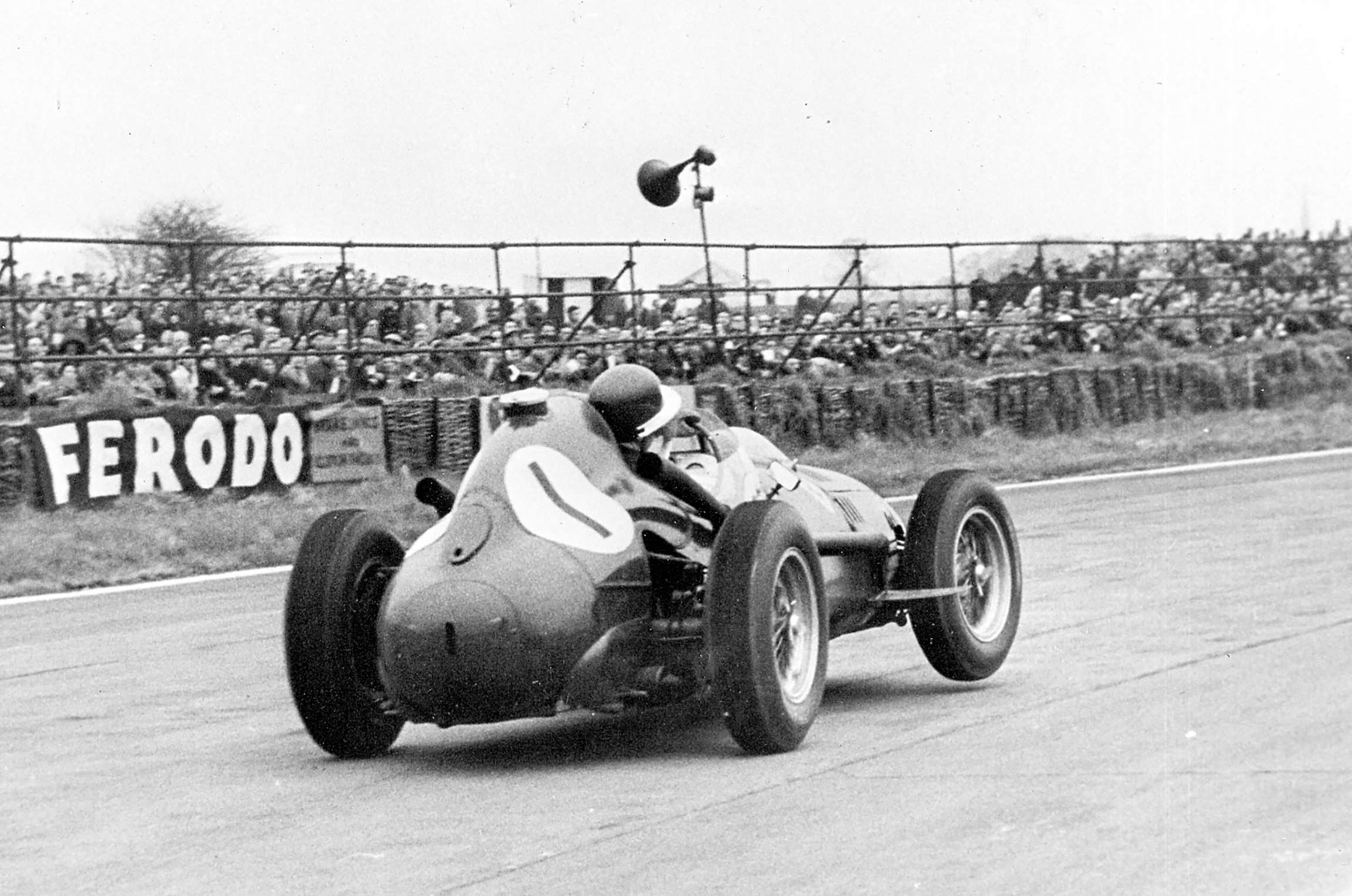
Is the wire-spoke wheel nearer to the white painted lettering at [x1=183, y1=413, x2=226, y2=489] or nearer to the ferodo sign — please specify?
the ferodo sign

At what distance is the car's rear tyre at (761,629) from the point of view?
22.3 ft

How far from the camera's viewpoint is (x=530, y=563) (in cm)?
684

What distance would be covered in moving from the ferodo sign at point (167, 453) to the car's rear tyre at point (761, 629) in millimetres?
10452

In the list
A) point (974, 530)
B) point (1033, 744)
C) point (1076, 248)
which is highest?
Result: point (1076, 248)

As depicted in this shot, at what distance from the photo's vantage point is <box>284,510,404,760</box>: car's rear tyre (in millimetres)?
7168

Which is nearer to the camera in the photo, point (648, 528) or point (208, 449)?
point (648, 528)

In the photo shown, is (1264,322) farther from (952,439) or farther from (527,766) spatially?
(527,766)

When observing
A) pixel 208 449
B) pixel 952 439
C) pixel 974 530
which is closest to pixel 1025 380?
pixel 952 439

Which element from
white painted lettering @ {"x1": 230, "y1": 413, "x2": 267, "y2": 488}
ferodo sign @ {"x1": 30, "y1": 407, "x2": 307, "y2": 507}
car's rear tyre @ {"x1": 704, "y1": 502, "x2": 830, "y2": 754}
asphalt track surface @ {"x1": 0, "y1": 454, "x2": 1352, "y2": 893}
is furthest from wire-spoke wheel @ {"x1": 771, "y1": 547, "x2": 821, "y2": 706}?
white painted lettering @ {"x1": 230, "y1": 413, "x2": 267, "y2": 488}

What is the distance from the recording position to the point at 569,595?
684cm

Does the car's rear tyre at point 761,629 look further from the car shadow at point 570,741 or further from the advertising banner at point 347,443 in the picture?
the advertising banner at point 347,443

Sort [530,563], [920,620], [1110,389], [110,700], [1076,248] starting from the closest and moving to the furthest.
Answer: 1. [530,563]
2. [920,620]
3. [110,700]
4. [1110,389]
5. [1076,248]

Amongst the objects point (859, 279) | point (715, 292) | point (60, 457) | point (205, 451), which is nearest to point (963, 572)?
point (60, 457)

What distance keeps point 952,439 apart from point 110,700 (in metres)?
16.5
